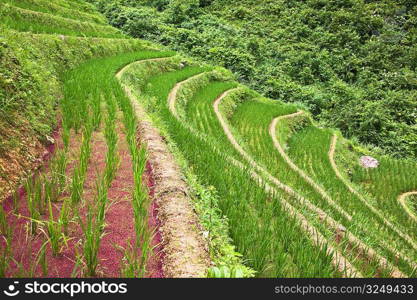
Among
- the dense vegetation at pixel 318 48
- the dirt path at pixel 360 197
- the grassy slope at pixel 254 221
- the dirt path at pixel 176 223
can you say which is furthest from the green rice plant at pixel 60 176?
the dense vegetation at pixel 318 48

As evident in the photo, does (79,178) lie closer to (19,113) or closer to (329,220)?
(19,113)

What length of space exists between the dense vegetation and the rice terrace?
0.45ft

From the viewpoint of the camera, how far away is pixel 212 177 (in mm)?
4059

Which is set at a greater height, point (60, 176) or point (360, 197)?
point (60, 176)

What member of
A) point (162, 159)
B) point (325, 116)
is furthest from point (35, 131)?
point (325, 116)

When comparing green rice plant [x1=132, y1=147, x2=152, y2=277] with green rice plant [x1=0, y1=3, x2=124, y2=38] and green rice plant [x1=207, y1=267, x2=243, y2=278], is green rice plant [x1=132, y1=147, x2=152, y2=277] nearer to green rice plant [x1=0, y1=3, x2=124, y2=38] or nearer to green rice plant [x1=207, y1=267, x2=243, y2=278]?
green rice plant [x1=207, y1=267, x2=243, y2=278]

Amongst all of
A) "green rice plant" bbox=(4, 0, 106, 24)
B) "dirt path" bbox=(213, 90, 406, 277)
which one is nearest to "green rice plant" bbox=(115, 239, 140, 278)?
"dirt path" bbox=(213, 90, 406, 277)

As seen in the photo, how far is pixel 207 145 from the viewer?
5422 millimetres

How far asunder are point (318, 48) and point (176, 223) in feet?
91.7

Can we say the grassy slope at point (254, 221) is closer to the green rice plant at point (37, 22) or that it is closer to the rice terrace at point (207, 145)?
the rice terrace at point (207, 145)

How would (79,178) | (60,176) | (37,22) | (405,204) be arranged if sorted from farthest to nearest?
(37,22), (405,204), (60,176), (79,178)

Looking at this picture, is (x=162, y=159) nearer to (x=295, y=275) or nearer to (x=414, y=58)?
(x=295, y=275)

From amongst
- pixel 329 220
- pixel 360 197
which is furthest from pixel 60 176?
pixel 360 197

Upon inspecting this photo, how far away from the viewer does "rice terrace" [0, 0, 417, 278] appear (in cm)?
233
